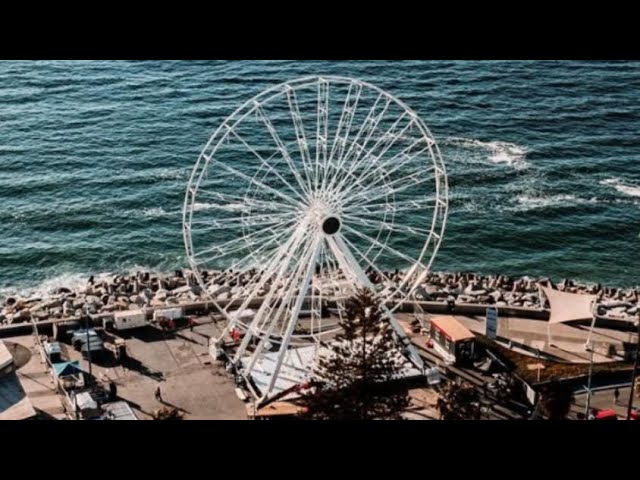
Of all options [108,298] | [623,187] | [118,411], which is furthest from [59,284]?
[623,187]

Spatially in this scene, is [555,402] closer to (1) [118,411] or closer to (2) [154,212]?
(1) [118,411]

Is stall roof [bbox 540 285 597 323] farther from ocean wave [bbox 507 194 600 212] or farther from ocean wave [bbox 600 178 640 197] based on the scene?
ocean wave [bbox 600 178 640 197]

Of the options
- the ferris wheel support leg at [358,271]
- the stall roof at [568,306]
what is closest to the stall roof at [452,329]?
the ferris wheel support leg at [358,271]

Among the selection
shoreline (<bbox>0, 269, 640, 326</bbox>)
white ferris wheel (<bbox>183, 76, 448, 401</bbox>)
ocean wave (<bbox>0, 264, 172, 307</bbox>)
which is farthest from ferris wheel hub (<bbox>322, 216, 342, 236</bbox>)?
ocean wave (<bbox>0, 264, 172, 307</bbox>)
